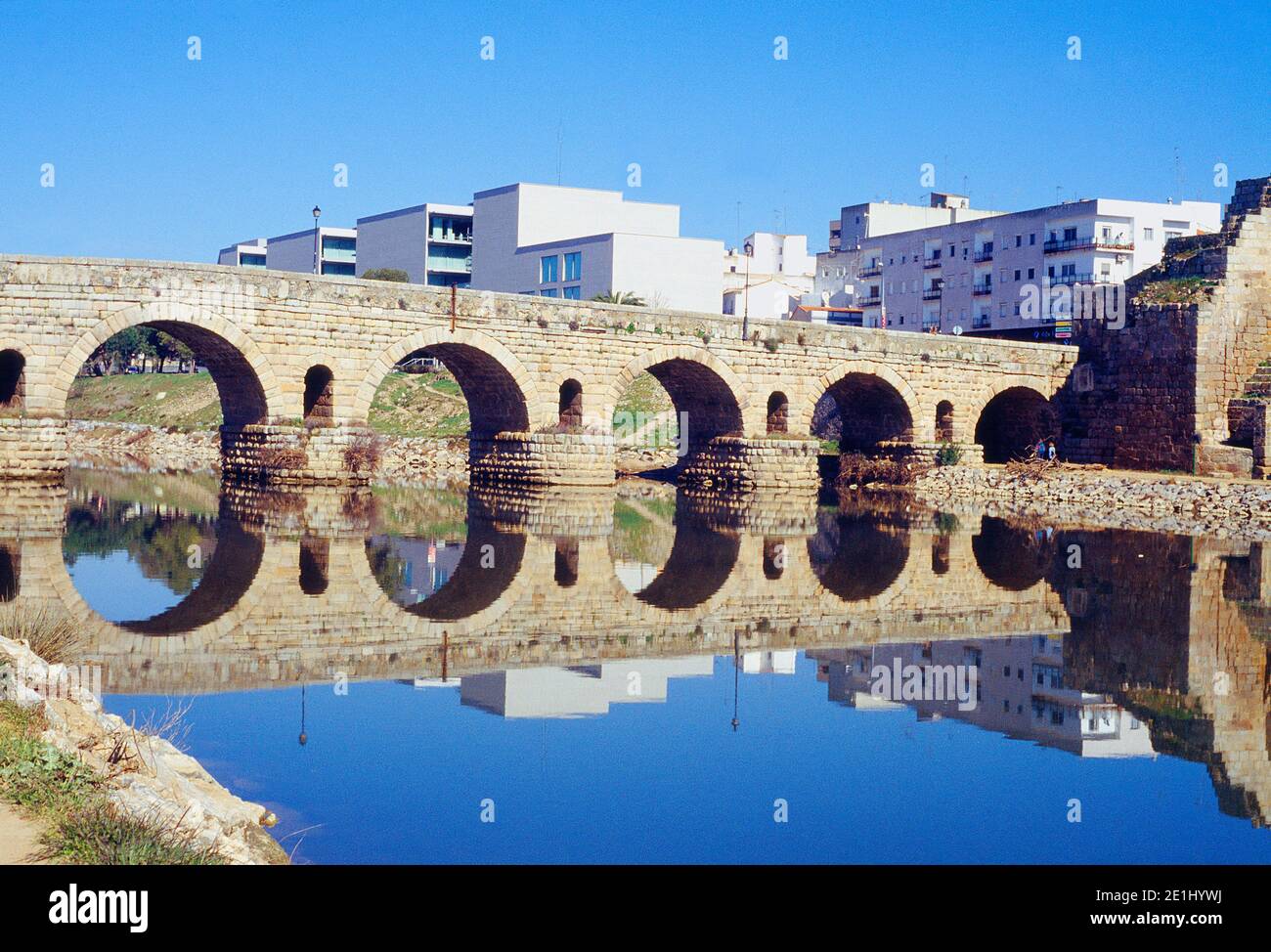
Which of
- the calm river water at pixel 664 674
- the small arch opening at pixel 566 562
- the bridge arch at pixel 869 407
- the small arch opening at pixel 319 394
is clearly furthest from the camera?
the bridge arch at pixel 869 407

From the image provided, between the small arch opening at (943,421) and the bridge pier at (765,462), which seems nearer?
the bridge pier at (765,462)

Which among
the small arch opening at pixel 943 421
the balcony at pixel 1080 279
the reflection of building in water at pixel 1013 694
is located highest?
the balcony at pixel 1080 279

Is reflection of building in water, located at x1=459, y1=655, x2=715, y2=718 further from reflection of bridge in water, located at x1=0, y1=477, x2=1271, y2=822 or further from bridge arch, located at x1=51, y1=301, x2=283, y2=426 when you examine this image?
bridge arch, located at x1=51, y1=301, x2=283, y2=426

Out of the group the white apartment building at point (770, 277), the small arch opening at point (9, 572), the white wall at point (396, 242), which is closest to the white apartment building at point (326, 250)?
the white wall at point (396, 242)

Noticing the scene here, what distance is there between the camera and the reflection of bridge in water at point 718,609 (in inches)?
430

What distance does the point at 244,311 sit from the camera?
1072 inches

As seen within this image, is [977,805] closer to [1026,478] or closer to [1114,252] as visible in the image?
[1026,478]

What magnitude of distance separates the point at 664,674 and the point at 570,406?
20.1m

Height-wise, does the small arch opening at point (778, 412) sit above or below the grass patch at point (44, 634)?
above

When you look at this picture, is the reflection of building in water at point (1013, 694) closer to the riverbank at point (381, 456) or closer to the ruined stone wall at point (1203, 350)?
the ruined stone wall at point (1203, 350)

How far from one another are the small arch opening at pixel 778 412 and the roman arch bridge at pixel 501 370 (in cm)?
4

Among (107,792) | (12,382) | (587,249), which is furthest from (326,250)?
(107,792)

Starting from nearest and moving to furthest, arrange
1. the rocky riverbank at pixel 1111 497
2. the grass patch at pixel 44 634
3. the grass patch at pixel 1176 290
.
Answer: the grass patch at pixel 44 634 → the rocky riverbank at pixel 1111 497 → the grass patch at pixel 1176 290
